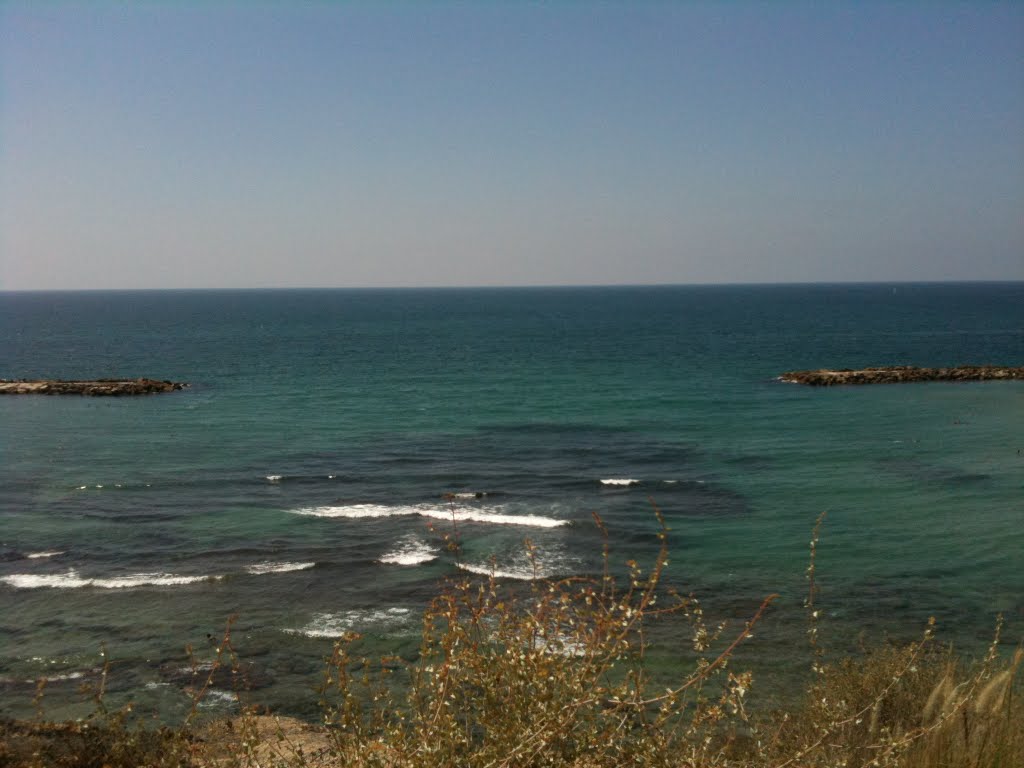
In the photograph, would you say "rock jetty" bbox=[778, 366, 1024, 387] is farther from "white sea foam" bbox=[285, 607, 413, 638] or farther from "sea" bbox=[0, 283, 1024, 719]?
"white sea foam" bbox=[285, 607, 413, 638]

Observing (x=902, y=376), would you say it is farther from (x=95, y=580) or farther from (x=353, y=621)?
(x=95, y=580)

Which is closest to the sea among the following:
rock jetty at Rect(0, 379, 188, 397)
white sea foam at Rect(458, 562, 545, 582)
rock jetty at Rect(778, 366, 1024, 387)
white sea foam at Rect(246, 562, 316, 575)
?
white sea foam at Rect(246, 562, 316, 575)

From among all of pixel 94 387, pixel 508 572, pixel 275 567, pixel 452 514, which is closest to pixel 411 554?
pixel 508 572

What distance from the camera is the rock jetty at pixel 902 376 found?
71.1 meters

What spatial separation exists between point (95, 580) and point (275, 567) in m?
5.27

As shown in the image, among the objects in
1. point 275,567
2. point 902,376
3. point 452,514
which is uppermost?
point 452,514

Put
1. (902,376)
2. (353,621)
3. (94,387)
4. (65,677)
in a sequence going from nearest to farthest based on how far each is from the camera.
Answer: (65,677), (353,621), (94,387), (902,376)

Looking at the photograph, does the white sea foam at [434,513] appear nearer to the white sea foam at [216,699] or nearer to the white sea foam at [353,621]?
the white sea foam at [353,621]

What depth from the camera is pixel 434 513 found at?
32219 mm

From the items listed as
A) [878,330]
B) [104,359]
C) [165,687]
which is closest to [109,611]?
[165,687]

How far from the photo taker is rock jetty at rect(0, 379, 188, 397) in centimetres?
6856

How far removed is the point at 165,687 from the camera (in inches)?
697

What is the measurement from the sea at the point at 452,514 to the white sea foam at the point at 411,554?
0.11 metres

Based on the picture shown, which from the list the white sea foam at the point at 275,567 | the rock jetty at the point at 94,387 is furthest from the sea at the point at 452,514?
the rock jetty at the point at 94,387
